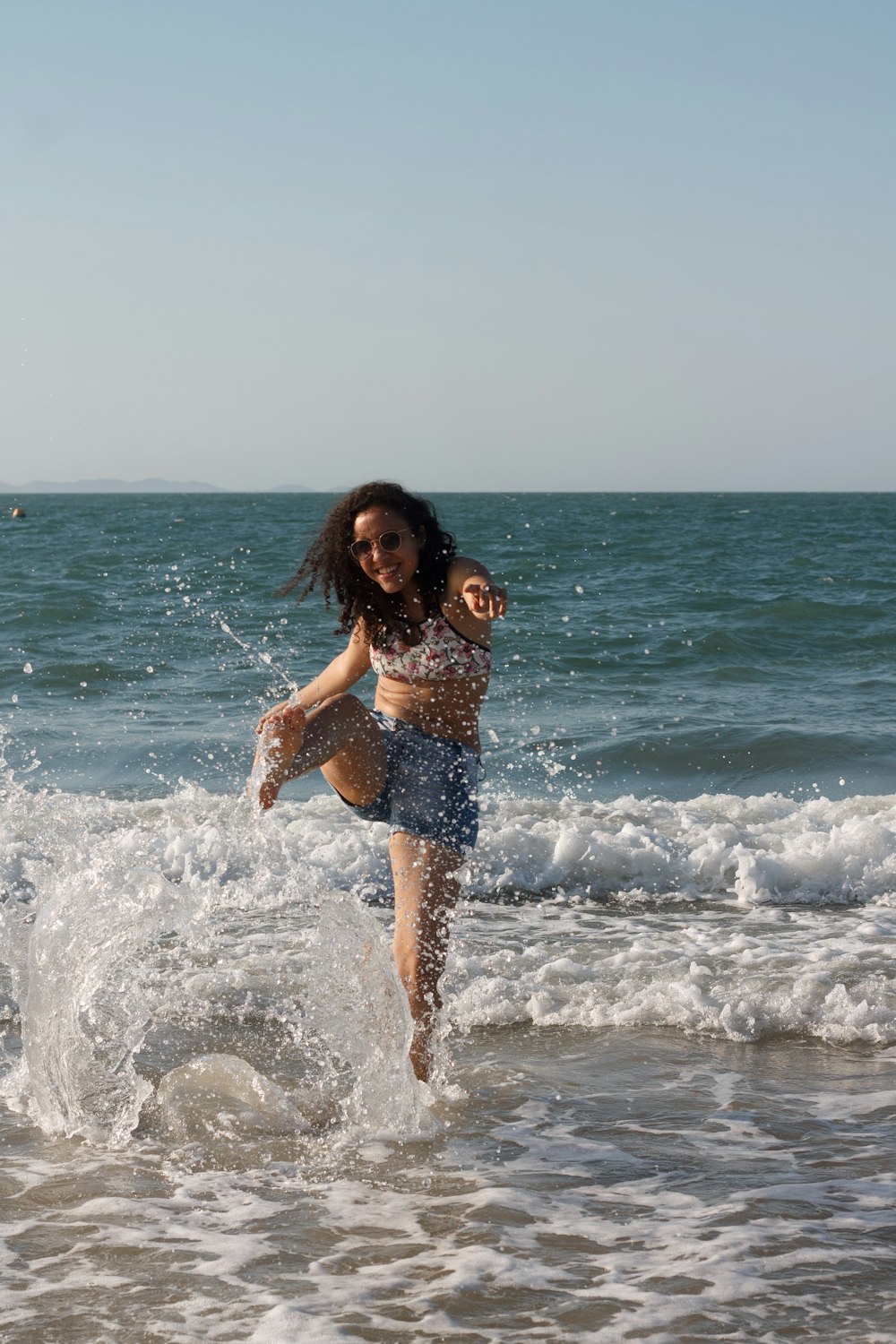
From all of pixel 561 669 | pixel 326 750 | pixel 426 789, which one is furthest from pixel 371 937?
pixel 561 669

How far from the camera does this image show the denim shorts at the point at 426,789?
4.00 meters

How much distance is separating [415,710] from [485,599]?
496mm

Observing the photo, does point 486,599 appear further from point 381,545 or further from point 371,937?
point 371,937

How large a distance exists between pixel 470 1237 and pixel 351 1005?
1054 mm

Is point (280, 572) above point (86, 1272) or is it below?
above

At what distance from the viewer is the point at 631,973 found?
546cm

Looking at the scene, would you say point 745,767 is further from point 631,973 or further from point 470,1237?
point 470,1237

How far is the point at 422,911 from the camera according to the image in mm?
3992

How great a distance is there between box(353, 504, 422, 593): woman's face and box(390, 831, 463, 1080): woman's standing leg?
2.52 feet

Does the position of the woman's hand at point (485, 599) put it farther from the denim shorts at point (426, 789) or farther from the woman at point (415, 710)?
the denim shorts at point (426, 789)

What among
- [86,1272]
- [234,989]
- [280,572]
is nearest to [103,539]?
[280,572]

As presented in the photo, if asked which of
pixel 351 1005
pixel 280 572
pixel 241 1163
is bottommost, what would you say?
pixel 241 1163

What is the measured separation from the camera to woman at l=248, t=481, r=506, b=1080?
157 inches

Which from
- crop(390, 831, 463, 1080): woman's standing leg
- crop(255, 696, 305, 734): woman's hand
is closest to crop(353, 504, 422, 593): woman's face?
crop(255, 696, 305, 734): woman's hand
